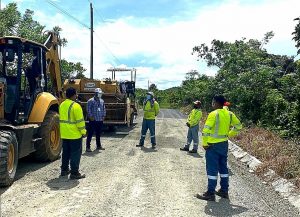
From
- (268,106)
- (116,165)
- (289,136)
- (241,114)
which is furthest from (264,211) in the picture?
(241,114)

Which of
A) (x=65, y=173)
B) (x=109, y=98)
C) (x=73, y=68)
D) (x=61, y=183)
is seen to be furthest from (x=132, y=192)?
(x=73, y=68)

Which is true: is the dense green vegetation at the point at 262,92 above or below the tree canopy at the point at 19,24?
below

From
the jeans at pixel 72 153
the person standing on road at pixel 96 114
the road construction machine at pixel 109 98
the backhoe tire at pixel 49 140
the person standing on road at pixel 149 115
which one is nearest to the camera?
the jeans at pixel 72 153

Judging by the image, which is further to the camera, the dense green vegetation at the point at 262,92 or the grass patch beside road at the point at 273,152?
the dense green vegetation at the point at 262,92

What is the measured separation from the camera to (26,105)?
29.3 feet

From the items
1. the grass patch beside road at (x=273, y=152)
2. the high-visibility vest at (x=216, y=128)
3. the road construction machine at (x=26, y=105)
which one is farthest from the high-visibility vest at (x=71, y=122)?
the grass patch beside road at (x=273, y=152)

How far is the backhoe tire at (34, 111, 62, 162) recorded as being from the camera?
901cm

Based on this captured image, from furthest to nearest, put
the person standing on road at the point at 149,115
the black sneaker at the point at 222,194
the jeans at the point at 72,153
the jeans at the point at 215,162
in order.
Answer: the person standing on road at the point at 149,115 → the jeans at the point at 72,153 → the black sneaker at the point at 222,194 → the jeans at the point at 215,162

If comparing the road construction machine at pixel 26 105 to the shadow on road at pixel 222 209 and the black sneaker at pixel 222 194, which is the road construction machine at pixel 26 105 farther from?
the black sneaker at pixel 222 194

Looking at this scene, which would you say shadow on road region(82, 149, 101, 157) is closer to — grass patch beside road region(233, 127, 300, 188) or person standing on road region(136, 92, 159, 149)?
person standing on road region(136, 92, 159, 149)


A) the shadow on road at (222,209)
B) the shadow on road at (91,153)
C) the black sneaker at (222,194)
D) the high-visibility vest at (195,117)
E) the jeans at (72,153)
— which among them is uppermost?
the high-visibility vest at (195,117)

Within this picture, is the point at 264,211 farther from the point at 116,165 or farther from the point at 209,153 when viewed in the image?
the point at 116,165

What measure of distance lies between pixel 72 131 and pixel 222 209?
3.40m

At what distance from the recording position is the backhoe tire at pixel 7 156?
22.0 ft
